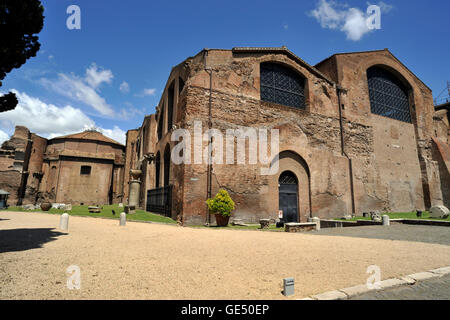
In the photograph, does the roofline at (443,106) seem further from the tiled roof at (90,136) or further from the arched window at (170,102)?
the tiled roof at (90,136)

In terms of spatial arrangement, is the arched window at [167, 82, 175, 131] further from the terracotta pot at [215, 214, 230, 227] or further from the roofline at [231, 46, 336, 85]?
the terracotta pot at [215, 214, 230, 227]

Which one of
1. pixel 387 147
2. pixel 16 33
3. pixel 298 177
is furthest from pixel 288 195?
pixel 16 33

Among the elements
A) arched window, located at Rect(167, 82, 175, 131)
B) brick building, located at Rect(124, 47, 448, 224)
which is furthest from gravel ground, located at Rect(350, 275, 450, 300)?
arched window, located at Rect(167, 82, 175, 131)

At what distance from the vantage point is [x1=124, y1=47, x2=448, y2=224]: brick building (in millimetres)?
12841

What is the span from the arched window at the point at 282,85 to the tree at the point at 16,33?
1214cm

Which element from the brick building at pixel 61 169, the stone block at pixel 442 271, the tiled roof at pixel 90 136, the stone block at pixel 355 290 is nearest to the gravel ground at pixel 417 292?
the stone block at pixel 355 290

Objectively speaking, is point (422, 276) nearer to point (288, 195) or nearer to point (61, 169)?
point (288, 195)

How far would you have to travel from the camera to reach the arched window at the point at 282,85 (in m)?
15.7

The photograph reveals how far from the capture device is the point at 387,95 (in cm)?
2119

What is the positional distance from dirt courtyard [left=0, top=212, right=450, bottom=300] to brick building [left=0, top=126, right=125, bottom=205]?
88.7ft

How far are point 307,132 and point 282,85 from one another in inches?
146
